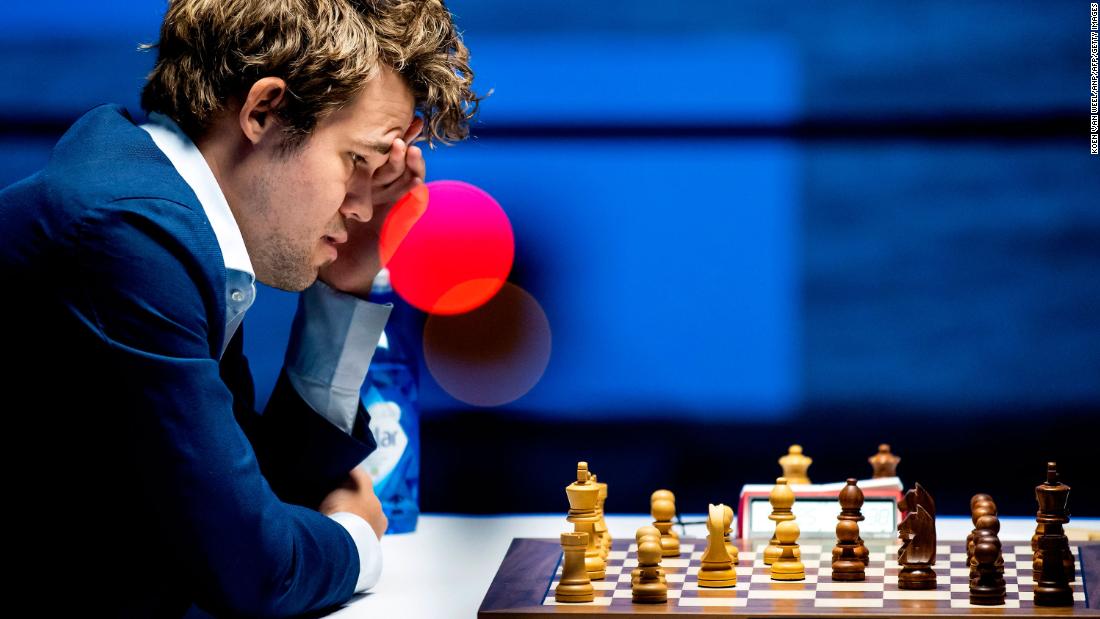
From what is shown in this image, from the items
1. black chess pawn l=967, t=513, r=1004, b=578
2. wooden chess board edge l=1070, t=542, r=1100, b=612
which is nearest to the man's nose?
black chess pawn l=967, t=513, r=1004, b=578

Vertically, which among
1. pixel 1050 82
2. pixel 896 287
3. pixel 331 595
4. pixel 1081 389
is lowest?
pixel 331 595

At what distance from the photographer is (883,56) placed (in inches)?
82.1

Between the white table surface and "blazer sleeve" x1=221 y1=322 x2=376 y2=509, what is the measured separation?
14 cm

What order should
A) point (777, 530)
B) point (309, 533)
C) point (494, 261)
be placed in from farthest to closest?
point (494, 261)
point (777, 530)
point (309, 533)

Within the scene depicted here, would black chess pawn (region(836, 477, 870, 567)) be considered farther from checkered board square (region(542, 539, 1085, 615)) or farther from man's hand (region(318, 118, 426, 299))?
man's hand (region(318, 118, 426, 299))

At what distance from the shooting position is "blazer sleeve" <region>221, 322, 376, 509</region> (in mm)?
1716

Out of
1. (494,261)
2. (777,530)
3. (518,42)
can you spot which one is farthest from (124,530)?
(518,42)

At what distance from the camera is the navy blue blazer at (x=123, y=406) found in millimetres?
1221

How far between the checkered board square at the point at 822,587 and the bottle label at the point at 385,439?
41 centimetres

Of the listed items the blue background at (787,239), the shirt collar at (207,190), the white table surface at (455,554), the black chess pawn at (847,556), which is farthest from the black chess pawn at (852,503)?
the shirt collar at (207,190)

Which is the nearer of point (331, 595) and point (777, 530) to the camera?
point (331, 595)

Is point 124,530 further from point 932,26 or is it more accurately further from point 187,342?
point 932,26

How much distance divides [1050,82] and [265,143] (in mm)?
1260

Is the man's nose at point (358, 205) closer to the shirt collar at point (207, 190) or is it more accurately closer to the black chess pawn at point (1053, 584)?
the shirt collar at point (207, 190)
